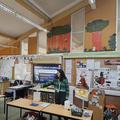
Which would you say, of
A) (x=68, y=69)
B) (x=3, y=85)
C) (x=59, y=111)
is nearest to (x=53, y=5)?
(x=68, y=69)

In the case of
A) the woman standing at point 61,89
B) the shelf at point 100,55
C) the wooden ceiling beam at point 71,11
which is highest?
the wooden ceiling beam at point 71,11

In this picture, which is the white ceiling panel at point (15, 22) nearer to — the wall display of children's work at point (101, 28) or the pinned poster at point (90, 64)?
the wall display of children's work at point (101, 28)

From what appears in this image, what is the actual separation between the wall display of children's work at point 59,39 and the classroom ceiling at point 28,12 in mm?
645

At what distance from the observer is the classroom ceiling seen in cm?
553

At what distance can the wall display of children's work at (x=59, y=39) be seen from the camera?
6.70 meters

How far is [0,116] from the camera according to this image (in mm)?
4809

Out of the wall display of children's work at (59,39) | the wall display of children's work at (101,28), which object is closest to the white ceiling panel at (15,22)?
the wall display of children's work at (59,39)

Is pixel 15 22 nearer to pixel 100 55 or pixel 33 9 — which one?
pixel 33 9

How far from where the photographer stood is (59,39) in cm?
700

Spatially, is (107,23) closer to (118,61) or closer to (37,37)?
(118,61)

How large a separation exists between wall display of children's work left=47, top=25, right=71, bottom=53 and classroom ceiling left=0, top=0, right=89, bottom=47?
645mm

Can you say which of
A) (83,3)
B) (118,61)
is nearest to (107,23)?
(83,3)

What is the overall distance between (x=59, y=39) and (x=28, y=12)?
1697 mm

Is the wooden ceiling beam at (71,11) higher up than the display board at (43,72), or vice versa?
the wooden ceiling beam at (71,11)
